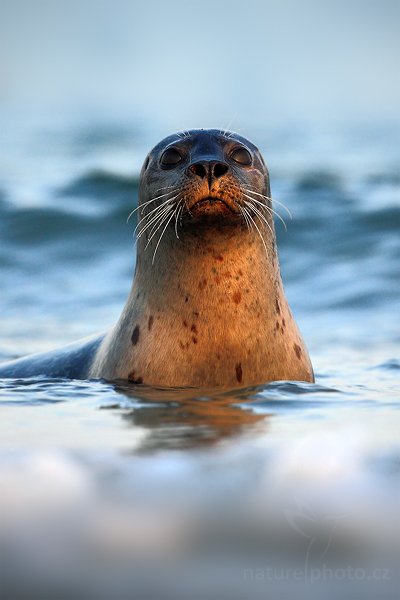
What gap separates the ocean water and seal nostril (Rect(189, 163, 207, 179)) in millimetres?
897

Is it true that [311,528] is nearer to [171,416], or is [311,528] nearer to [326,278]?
[171,416]

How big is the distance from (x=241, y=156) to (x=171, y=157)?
309 mm

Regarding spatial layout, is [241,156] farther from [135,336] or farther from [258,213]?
[135,336]

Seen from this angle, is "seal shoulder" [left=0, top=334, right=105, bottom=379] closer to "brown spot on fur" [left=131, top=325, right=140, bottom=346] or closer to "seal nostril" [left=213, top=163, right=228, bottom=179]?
"brown spot on fur" [left=131, top=325, right=140, bottom=346]

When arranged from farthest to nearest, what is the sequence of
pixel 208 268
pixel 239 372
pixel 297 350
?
1. pixel 297 350
2. pixel 208 268
3. pixel 239 372

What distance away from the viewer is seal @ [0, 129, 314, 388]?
536 centimetres

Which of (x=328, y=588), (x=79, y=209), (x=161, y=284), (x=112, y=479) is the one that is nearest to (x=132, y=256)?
(x=79, y=209)

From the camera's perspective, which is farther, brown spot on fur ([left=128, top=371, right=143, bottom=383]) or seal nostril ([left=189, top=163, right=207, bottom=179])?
brown spot on fur ([left=128, top=371, right=143, bottom=383])

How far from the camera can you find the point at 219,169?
17.4 ft

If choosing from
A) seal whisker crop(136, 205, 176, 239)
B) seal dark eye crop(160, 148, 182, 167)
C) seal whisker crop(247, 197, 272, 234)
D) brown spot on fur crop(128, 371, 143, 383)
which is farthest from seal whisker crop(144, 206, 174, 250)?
brown spot on fur crop(128, 371, 143, 383)

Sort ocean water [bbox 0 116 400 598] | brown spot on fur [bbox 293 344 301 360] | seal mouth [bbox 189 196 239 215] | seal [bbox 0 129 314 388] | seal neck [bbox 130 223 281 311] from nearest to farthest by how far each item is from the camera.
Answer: ocean water [bbox 0 116 400 598]
seal mouth [bbox 189 196 239 215]
seal [bbox 0 129 314 388]
seal neck [bbox 130 223 281 311]
brown spot on fur [bbox 293 344 301 360]

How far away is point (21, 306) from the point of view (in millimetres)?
9312

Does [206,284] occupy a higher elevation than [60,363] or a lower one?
higher

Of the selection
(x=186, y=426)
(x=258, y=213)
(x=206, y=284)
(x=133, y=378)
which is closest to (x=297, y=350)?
(x=206, y=284)
